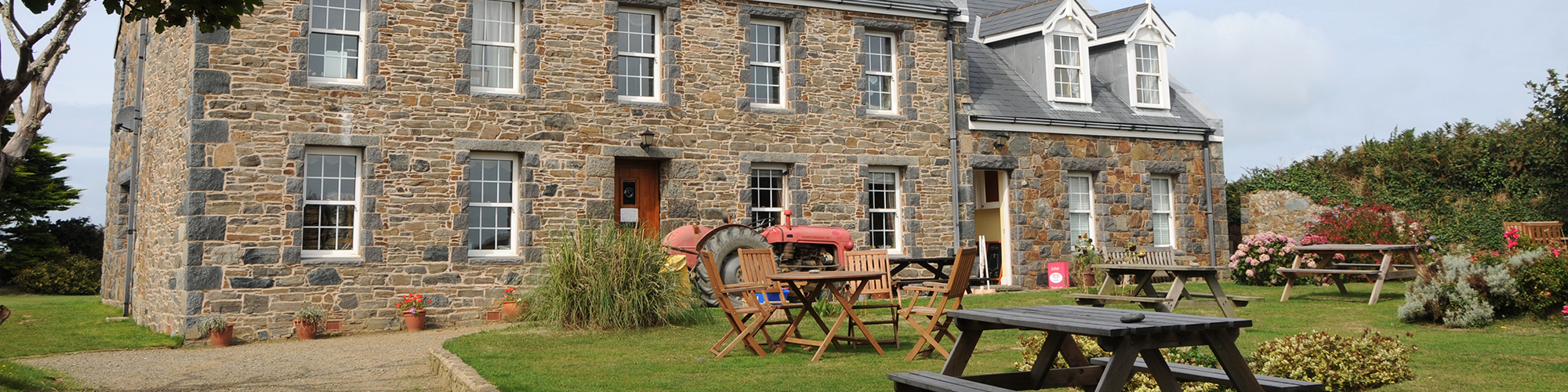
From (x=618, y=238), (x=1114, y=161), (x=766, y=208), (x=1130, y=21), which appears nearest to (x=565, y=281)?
(x=618, y=238)

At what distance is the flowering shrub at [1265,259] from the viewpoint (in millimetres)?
14906

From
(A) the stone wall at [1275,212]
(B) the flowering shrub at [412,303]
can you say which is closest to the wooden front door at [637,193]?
(B) the flowering shrub at [412,303]

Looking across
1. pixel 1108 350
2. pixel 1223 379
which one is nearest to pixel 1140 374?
pixel 1223 379

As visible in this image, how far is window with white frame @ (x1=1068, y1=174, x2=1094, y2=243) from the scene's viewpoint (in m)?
16.8

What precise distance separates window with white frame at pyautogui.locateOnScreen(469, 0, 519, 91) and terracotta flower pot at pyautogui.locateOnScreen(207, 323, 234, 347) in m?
4.06

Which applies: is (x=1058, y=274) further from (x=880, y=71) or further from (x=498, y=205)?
(x=498, y=205)

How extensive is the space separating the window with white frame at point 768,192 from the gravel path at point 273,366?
466cm

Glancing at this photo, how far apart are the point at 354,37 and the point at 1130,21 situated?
1225cm

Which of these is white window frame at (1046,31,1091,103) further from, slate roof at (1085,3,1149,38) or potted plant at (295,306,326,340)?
potted plant at (295,306,326,340)

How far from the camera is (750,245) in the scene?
12.7 metres

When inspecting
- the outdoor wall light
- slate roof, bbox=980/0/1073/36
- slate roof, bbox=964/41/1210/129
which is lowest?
the outdoor wall light

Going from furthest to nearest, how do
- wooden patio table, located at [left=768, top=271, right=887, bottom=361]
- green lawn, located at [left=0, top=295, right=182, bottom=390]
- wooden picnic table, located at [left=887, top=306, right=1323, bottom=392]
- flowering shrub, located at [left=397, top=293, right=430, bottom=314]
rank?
flowering shrub, located at [left=397, top=293, right=430, bottom=314], green lawn, located at [left=0, top=295, right=182, bottom=390], wooden patio table, located at [left=768, top=271, right=887, bottom=361], wooden picnic table, located at [left=887, top=306, right=1323, bottom=392]

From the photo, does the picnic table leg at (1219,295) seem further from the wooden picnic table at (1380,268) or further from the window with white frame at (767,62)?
the window with white frame at (767,62)

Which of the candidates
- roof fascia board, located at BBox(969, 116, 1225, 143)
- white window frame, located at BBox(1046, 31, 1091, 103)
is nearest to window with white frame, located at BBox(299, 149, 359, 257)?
roof fascia board, located at BBox(969, 116, 1225, 143)
